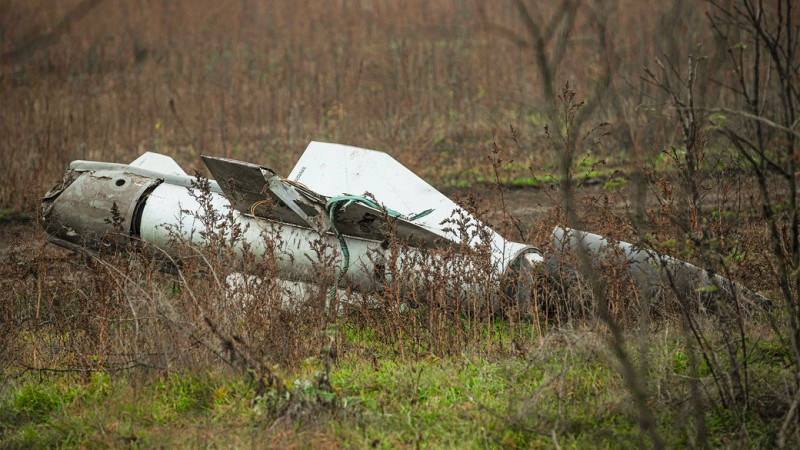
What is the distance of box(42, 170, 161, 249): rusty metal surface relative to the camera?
5902 mm

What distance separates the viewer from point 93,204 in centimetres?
596

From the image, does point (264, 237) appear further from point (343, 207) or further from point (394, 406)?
point (394, 406)

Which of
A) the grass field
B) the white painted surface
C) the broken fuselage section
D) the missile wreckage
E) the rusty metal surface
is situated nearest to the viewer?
the grass field

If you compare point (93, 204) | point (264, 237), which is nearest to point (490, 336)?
point (264, 237)

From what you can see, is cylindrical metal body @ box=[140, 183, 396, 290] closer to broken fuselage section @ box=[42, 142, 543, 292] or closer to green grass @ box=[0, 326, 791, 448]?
broken fuselage section @ box=[42, 142, 543, 292]

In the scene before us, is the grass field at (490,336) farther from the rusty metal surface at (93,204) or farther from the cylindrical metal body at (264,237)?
the rusty metal surface at (93,204)

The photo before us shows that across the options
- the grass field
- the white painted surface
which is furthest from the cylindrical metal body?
the white painted surface

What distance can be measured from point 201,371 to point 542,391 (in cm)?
189

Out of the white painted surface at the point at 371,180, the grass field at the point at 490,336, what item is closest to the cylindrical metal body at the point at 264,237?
the grass field at the point at 490,336

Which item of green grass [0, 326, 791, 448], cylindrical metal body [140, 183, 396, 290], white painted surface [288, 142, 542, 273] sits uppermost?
white painted surface [288, 142, 542, 273]

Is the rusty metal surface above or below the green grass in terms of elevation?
above

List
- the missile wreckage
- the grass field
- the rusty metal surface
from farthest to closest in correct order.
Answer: the rusty metal surface → the missile wreckage → the grass field

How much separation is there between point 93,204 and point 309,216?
198cm

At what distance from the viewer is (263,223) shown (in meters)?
5.52
